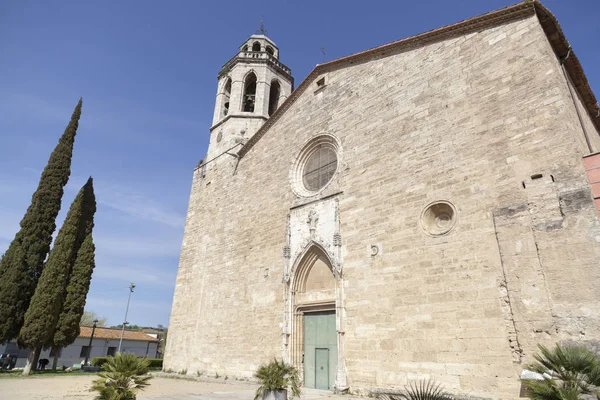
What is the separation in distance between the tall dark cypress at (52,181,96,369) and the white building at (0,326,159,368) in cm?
1642

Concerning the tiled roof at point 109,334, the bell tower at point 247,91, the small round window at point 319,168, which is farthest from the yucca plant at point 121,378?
the tiled roof at point 109,334

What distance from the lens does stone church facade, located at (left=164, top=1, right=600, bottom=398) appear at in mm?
6012

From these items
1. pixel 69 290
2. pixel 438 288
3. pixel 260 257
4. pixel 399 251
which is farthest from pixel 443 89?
pixel 69 290

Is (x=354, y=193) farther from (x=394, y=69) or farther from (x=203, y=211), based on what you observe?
(x=203, y=211)

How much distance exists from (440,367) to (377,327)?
1528mm

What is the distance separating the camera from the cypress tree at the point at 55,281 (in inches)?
536

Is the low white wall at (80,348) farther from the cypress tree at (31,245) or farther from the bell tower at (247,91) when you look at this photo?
the bell tower at (247,91)

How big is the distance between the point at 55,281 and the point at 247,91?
1173cm

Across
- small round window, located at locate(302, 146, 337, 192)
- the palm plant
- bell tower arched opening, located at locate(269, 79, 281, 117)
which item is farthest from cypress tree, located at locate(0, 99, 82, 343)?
the palm plant

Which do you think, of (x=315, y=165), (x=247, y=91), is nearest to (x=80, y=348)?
(x=247, y=91)

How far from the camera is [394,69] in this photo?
9.77 metres

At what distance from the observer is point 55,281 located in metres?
14.6

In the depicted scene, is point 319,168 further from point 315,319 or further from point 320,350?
point 320,350

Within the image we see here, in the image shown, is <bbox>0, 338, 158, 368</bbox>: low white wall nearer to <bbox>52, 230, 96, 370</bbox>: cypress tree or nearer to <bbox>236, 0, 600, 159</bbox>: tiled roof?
<bbox>52, 230, 96, 370</bbox>: cypress tree
